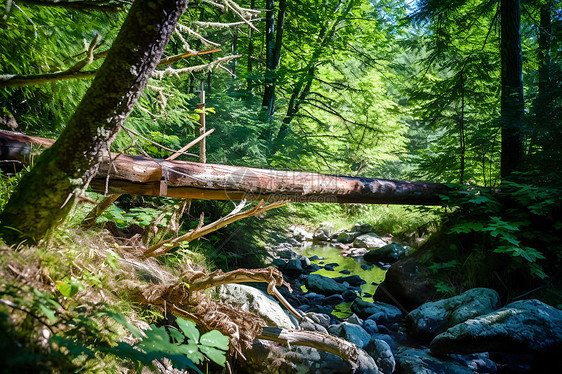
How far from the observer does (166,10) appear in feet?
5.03

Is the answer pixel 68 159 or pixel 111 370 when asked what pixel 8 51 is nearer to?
pixel 68 159

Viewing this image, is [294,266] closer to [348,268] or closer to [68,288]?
[348,268]

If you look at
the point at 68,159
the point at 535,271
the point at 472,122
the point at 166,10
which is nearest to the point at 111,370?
the point at 68,159

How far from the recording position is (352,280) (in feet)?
21.9

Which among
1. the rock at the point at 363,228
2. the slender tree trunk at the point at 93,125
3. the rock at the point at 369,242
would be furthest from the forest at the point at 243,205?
the rock at the point at 363,228

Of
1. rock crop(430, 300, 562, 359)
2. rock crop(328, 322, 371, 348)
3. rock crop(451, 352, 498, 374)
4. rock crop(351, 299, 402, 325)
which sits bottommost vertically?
rock crop(351, 299, 402, 325)

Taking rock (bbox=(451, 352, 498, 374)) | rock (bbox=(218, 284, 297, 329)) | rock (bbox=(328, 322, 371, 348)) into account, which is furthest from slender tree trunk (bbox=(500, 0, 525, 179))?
rock (bbox=(218, 284, 297, 329))

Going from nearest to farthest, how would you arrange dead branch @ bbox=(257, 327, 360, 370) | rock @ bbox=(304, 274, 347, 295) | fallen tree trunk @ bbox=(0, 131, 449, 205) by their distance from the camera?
dead branch @ bbox=(257, 327, 360, 370) < fallen tree trunk @ bbox=(0, 131, 449, 205) < rock @ bbox=(304, 274, 347, 295)

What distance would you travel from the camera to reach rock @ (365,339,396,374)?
129 inches

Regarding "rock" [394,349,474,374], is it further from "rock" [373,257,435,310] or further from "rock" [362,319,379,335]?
"rock" [373,257,435,310]

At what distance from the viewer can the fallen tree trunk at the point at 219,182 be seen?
9.26 feet

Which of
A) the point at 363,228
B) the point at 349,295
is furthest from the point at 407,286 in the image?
the point at 363,228

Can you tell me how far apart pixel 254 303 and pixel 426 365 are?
201cm

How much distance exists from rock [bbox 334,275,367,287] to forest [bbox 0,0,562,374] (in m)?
0.05
